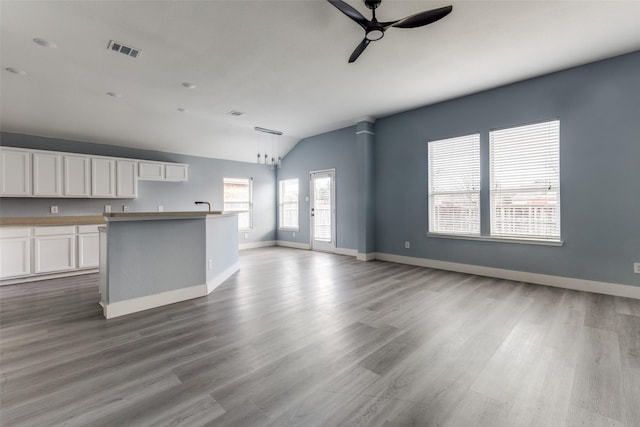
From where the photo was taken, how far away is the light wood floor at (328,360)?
157 cm

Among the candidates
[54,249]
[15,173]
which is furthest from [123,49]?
[54,249]

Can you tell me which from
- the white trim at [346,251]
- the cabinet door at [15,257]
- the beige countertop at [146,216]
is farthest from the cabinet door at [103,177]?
the white trim at [346,251]

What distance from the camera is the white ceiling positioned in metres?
2.67

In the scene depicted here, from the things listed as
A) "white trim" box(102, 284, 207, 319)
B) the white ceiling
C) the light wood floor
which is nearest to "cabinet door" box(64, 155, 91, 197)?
the white ceiling

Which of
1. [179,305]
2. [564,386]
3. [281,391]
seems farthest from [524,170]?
[179,305]

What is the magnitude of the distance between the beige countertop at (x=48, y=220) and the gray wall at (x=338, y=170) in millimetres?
4515

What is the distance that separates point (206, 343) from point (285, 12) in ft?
10.2

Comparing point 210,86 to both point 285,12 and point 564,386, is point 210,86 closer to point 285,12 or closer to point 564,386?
point 285,12

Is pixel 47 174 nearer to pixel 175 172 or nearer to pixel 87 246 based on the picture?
pixel 87 246

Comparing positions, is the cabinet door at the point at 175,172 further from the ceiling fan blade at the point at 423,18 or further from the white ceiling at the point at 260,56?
the ceiling fan blade at the point at 423,18

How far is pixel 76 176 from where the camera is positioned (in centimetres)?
506

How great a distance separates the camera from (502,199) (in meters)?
4.44

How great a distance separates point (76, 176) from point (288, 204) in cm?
478

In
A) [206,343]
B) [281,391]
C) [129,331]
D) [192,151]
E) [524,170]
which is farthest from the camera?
[192,151]
